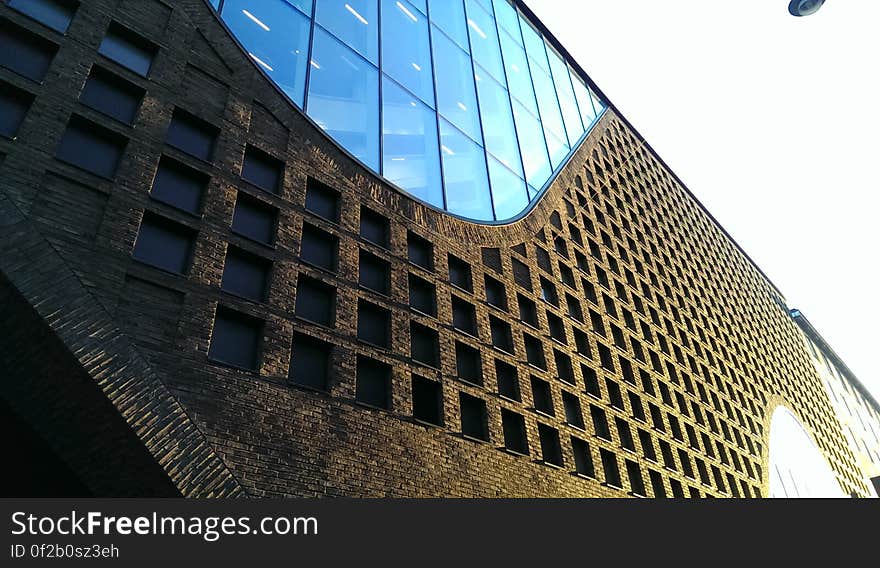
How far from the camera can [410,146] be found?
1891 cm

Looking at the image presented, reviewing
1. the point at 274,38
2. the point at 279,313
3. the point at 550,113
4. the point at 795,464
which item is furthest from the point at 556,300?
the point at 795,464

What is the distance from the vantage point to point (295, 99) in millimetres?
15906

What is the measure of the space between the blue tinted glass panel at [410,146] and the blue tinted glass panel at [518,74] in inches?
371

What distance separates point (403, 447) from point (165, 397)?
530cm

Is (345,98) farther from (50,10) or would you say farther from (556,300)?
(556,300)

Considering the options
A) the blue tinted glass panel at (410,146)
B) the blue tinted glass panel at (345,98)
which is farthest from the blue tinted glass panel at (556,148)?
the blue tinted glass panel at (345,98)

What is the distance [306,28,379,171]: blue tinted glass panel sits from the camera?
54.2 feet

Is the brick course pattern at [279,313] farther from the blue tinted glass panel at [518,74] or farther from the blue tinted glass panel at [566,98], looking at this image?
the blue tinted glass panel at [566,98]

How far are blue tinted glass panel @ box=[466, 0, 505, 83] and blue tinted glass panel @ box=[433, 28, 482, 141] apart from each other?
188 cm

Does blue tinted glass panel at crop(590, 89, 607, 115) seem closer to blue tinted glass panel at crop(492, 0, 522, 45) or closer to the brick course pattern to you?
blue tinted glass panel at crop(492, 0, 522, 45)

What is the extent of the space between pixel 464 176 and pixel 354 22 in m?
6.63

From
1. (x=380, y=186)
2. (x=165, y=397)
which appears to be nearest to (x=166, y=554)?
(x=165, y=397)

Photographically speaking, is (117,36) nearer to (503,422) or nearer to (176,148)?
(176,148)

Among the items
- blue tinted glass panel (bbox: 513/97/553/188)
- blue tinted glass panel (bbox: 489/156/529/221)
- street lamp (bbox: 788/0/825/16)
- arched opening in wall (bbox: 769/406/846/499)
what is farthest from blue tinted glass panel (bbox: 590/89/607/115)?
street lamp (bbox: 788/0/825/16)
